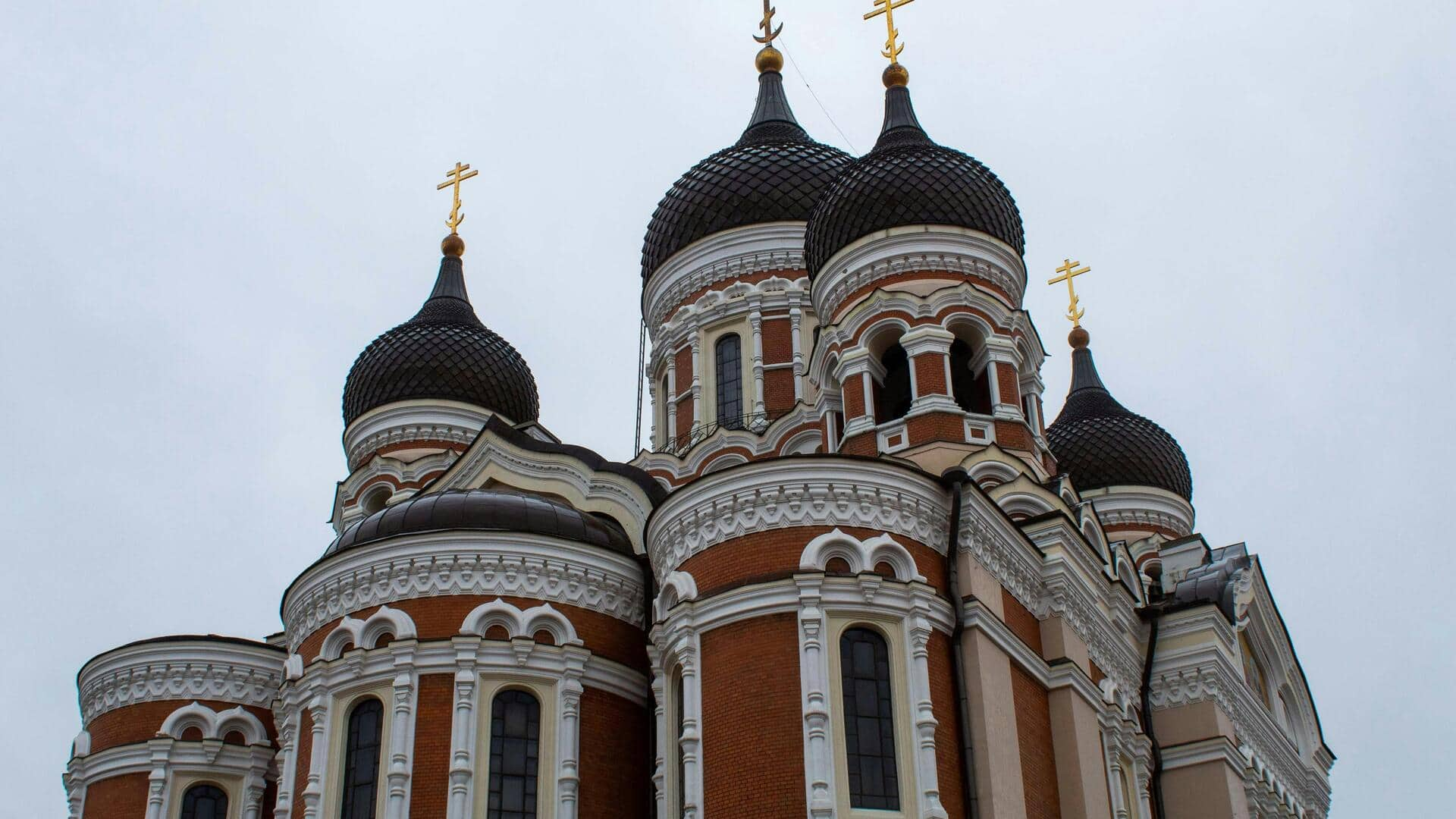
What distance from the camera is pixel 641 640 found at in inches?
609

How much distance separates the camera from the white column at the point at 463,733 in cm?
1377

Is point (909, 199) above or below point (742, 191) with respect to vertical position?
below

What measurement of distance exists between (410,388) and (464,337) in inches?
46.3

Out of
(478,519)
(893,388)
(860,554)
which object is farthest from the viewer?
(893,388)

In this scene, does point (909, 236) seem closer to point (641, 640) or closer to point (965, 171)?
point (965, 171)

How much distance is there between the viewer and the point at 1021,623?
15.0 meters

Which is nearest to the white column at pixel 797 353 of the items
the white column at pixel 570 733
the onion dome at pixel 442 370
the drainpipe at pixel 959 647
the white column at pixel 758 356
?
the white column at pixel 758 356

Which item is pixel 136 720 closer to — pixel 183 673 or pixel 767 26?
pixel 183 673

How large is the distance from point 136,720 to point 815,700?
8.26 meters

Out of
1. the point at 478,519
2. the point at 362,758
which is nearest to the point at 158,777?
the point at 362,758

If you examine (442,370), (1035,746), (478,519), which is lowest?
(1035,746)

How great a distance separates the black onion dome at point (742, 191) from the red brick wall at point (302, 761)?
9.79 m

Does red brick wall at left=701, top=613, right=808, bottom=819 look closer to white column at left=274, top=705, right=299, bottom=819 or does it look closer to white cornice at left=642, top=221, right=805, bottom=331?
white column at left=274, top=705, right=299, bottom=819

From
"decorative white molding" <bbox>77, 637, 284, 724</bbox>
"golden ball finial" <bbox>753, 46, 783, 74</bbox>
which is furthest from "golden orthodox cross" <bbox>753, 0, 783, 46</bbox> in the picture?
"decorative white molding" <bbox>77, 637, 284, 724</bbox>
